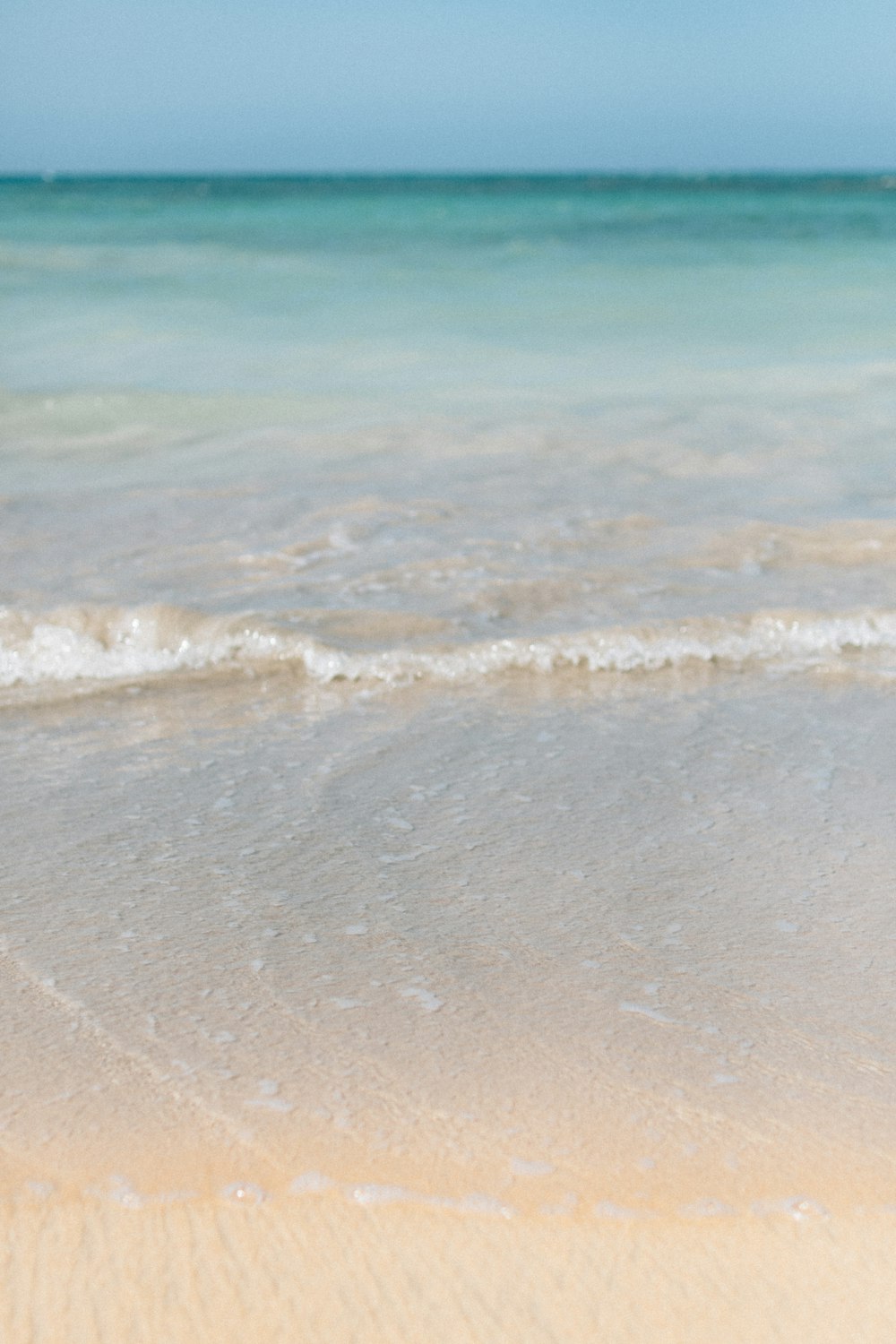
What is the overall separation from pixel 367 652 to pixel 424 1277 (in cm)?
227

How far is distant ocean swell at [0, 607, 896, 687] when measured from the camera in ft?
11.5

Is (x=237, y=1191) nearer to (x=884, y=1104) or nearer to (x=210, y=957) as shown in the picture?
(x=210, y=957)

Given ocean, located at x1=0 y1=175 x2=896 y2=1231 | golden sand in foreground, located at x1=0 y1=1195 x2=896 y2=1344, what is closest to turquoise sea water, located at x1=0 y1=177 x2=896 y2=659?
ocean, located at x1=0 y1=175 x2=896 y2=1231

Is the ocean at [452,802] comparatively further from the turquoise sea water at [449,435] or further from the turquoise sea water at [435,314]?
the turquoise sea water at [435,314]

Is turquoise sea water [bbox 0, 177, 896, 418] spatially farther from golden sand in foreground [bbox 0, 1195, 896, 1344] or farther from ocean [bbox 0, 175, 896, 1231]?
golden sand in foreground [bbox 0, 1195, 896, 1344]

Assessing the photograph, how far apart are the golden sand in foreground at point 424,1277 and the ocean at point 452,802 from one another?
0.04 metres

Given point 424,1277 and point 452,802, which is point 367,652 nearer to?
point 452,802

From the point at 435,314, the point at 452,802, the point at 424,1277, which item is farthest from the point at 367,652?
the point at 435,314

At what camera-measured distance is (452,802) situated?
8.82ft

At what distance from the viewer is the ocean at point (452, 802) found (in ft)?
5.26

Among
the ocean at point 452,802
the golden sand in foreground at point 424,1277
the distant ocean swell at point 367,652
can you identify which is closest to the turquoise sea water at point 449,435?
the ocean at point 452,802

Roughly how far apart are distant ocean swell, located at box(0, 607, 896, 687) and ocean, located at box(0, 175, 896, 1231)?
0.01 m

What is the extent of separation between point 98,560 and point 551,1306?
11.2 ft

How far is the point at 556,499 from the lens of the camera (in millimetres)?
5285
